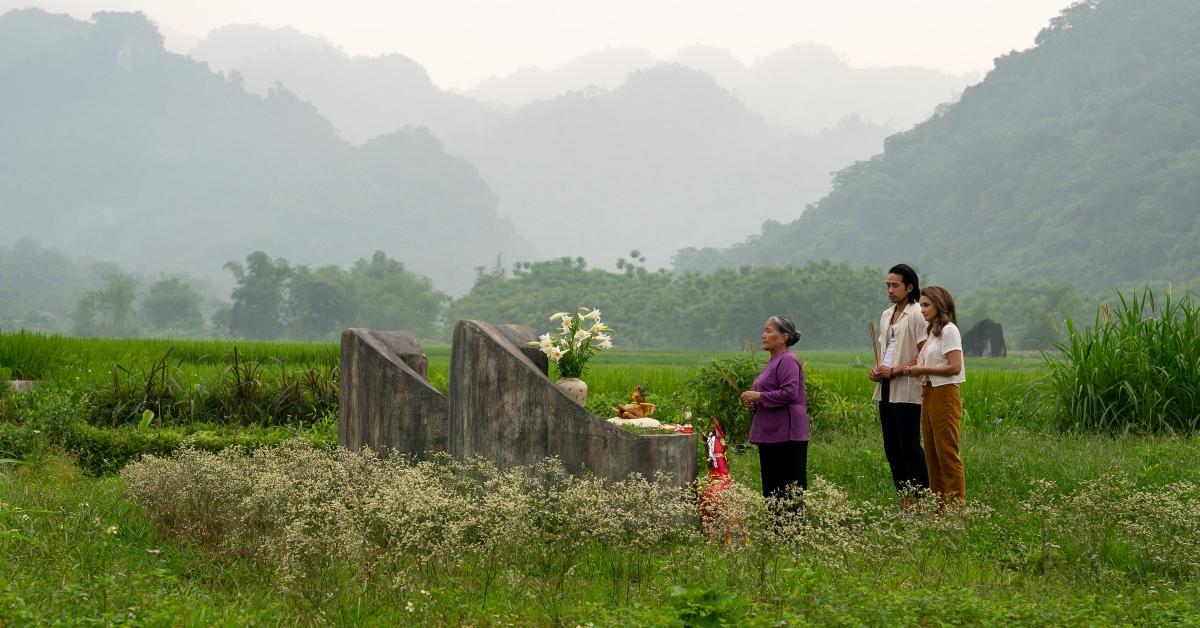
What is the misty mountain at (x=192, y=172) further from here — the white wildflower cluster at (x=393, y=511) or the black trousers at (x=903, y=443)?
the black trousers at (x=903, y=443)

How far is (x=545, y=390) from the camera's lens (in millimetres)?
8188

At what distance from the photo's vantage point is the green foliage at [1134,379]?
1251 cm

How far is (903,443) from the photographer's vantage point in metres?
8.59

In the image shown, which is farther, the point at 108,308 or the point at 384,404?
the point at 108,308

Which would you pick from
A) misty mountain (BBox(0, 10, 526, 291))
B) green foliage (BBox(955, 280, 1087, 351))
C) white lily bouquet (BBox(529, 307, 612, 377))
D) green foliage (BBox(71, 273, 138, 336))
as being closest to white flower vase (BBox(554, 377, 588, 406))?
white lily bouquet (BBox(529, 307, 612, 377))

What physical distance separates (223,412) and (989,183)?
3530 inches

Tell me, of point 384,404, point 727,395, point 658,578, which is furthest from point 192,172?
point 658,578

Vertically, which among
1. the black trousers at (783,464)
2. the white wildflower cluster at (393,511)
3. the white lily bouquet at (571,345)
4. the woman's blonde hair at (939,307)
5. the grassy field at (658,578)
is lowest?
the grassy field at (658,578)

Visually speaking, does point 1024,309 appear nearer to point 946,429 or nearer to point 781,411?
point 946,429

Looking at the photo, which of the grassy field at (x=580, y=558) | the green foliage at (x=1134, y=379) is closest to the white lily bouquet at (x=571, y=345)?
the grassy field at (x=580, y=558)

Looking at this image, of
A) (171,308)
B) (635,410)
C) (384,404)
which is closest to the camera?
(384,404)

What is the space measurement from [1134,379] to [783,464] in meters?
6.94

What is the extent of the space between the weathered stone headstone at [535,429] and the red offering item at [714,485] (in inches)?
11.4

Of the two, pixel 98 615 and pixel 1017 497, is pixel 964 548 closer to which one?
pixel 1017 497
